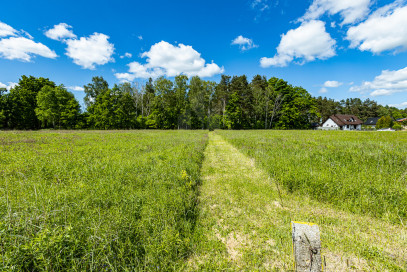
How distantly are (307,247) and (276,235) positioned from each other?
1841 mm

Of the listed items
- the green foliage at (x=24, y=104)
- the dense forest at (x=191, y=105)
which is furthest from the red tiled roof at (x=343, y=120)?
the green foliage at (x=24, y=104)

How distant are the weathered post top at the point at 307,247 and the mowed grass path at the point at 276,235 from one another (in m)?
1.21

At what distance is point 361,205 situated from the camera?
3.73 metres

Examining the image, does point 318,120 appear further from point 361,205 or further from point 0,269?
point 0,269

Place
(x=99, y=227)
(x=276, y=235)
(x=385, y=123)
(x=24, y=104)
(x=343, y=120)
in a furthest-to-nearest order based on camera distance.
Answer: (x=343, y=120), (x=385, y=123), (x=24, y=104), (x=276, y=235), (x=99, y=227)

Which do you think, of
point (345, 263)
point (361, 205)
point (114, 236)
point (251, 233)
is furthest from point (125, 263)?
point (361, 205)

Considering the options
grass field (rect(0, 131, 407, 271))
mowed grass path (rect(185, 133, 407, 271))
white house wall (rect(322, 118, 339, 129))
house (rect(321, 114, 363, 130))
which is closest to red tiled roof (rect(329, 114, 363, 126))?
house (rect(321, 114, 363, 130))

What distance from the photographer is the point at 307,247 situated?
1.44 meters

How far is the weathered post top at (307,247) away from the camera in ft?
4.67

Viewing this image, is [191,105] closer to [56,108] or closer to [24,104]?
[56,108]

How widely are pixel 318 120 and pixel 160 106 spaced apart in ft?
249

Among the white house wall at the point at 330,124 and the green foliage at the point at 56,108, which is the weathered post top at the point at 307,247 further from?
the white house wall at the point at 330,124

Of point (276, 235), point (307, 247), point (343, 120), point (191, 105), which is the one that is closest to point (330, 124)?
point (343, 120)

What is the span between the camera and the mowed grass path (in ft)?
7.91
